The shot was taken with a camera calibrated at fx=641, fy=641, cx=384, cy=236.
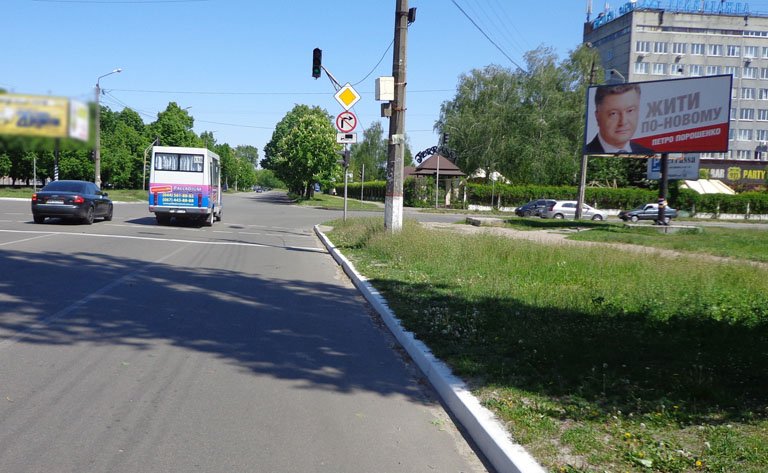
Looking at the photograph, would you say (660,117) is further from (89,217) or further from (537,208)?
(89,217)

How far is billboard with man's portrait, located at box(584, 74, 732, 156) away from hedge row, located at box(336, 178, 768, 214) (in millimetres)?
28363

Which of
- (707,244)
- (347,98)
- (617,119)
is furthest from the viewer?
(617,119)

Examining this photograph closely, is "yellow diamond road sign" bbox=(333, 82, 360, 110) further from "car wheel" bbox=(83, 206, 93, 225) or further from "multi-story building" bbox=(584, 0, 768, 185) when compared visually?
"multi-story building" bbox=(584, 0, 768, 185)

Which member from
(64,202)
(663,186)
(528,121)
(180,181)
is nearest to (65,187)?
(64,202)

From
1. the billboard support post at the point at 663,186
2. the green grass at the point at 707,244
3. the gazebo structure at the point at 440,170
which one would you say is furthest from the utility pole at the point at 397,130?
the gazebo structure at the point at 440,170

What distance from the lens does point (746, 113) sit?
295ft

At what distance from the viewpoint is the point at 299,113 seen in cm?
9131

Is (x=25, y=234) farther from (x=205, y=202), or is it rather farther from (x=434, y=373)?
(x=434, y=373)

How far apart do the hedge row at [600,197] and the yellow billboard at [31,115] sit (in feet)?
188

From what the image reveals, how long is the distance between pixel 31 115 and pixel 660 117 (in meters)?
28.9

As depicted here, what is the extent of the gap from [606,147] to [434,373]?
2720 centimetres

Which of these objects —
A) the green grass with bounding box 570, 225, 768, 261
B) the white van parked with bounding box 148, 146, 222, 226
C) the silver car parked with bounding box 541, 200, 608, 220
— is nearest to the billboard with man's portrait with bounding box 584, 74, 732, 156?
the green grass with bounding box 570, 225, 768, 261

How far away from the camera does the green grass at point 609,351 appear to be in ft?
13.4

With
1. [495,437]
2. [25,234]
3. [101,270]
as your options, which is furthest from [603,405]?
[25,234]
